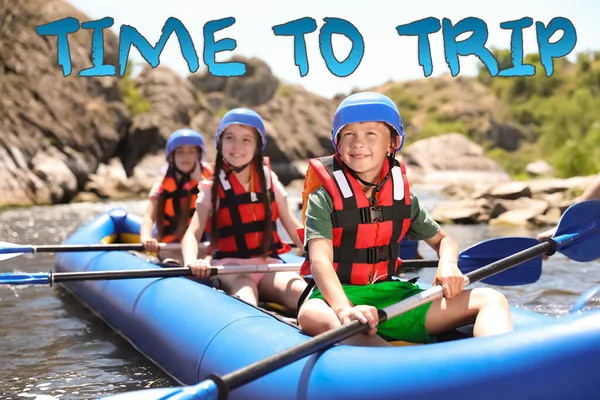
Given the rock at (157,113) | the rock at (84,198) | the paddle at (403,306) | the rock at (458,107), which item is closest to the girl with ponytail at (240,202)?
the paddle at (403,306)

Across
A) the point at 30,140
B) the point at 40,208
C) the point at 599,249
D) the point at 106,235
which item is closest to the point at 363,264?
the point at 599,249

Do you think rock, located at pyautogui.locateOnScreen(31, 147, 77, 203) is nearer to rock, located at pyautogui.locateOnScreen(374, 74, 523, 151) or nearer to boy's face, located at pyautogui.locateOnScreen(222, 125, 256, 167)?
boy's face, located at pyautogui.locateOnScreen(222, 125, 256, 167)

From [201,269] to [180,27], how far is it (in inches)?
136

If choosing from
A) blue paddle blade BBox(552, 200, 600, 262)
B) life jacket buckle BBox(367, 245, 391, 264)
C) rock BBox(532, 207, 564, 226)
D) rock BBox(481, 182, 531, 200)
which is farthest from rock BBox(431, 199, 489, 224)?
life jacket buckle BBox(367, 245, 391, 264)

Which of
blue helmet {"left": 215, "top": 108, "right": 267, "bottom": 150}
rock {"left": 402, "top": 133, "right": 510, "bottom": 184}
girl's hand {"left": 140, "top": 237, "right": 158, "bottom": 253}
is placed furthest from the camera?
rock {"left": 402, "top": 133, "right": 510, "bottom": 184}

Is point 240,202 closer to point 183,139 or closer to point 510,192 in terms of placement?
point 183,139

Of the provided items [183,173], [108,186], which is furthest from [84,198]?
[183,173]

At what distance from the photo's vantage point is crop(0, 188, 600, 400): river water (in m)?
3.07

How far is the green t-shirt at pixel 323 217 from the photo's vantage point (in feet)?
7.79

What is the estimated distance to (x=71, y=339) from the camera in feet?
12.8

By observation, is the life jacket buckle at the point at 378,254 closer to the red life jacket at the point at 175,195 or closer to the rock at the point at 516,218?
Answer: the red life jacket at the point at 175,195

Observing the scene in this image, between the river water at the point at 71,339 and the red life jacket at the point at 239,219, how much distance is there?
0.69 metres

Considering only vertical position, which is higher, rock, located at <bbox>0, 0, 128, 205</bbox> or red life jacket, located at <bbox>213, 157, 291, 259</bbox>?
rock, located at <bbox>0, 0, 128, 205</bbox>

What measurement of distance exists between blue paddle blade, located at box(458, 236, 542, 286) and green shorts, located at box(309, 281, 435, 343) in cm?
100
